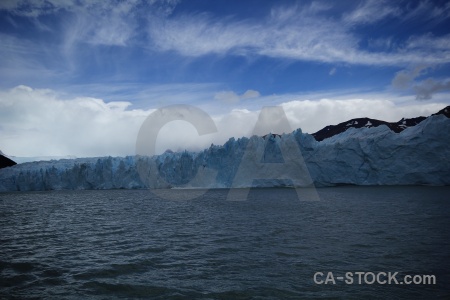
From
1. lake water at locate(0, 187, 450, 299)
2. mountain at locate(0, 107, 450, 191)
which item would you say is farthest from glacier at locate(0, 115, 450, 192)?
lake water at locate(0, 187, 450, 299)

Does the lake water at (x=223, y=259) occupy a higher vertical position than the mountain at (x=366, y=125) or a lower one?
lower

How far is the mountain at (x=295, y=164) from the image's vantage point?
41.0m

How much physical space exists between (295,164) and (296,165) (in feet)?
0.73

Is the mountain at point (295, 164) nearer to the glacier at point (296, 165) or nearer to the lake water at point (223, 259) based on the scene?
the glacier at point (296, 165)

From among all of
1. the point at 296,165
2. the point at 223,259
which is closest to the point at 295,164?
the point at 296,165

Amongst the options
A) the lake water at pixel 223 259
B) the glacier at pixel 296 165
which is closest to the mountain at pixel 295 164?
the glacier at pixel 296 165

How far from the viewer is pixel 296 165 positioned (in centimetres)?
4800

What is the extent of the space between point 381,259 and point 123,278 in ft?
24.9

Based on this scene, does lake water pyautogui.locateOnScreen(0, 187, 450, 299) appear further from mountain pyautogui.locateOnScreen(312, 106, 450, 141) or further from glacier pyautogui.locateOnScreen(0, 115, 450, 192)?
mountain pyautogui.locateOnScreen(312, 106, 450, 141)

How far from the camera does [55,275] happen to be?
332 inches

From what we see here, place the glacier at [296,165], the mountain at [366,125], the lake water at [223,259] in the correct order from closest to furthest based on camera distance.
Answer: the lake water at [223,259], the glacier at [296,165], the mountain at [366,125]

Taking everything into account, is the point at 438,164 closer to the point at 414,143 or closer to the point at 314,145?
the point at 414,143

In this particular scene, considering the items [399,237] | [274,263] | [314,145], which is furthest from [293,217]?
[314,145]

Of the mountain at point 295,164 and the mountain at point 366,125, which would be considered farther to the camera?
the mountain at point 366,125
